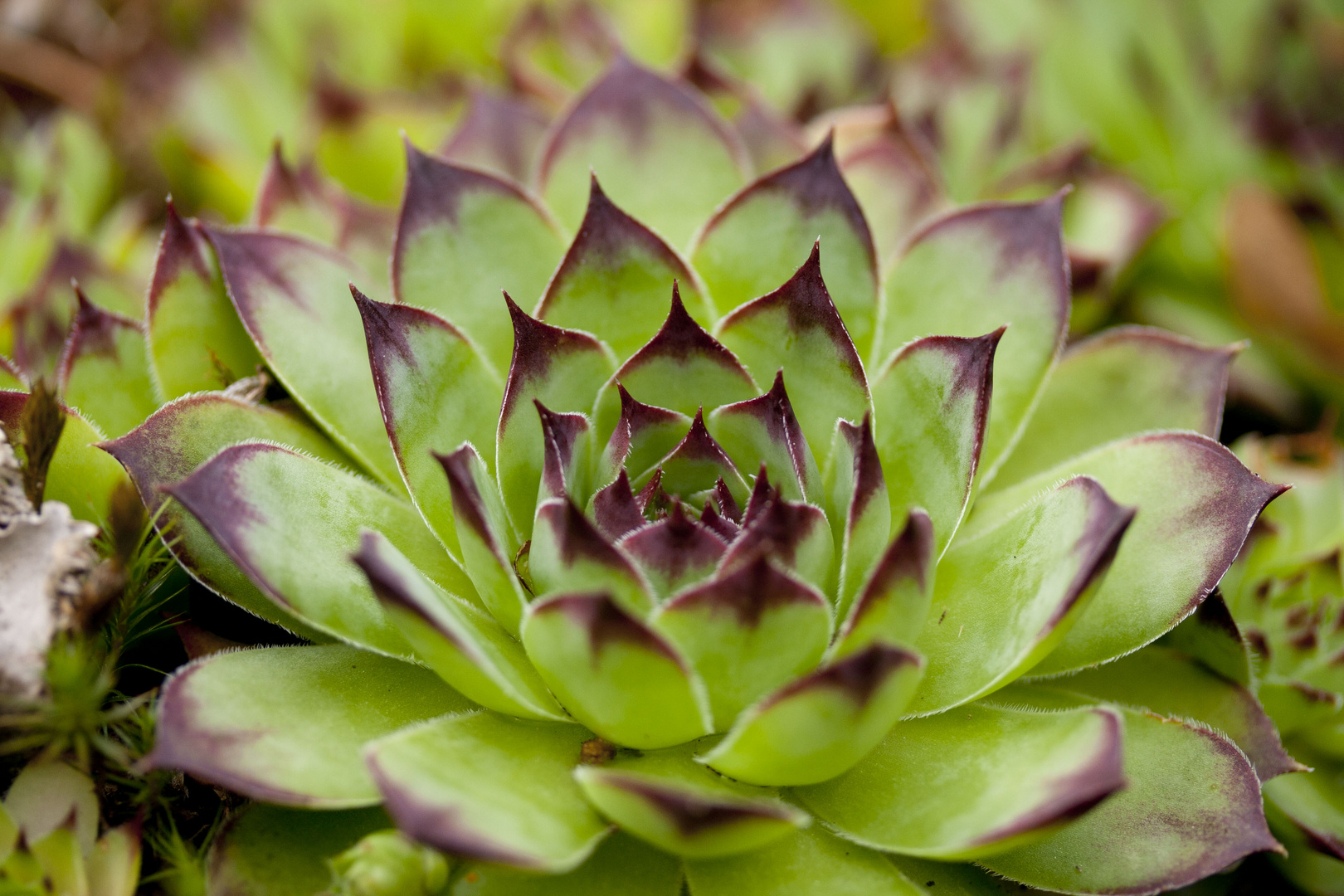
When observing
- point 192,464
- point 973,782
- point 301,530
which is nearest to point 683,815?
point 973,782

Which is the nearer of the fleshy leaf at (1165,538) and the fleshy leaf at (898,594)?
the fleshy leaf at (898,594)

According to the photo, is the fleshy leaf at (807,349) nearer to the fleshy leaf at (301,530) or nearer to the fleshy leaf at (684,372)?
the fleshy leaf at (684,372)

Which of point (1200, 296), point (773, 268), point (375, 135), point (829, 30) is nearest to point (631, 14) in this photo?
point (829, 30)

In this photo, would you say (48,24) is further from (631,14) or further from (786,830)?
(786,830)

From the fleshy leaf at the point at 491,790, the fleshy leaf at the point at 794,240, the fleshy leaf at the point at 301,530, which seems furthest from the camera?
the fleshy leaf at the point at 794,240

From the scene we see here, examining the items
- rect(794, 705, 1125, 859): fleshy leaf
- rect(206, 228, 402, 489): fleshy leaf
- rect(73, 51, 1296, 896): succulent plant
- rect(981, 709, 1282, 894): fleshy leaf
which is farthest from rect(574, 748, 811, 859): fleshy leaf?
rect(206, 228, 402, 489): fleshy leaf

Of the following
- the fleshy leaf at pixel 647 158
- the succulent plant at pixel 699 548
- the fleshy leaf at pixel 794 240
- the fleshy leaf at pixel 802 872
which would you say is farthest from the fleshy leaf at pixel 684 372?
the fleshy leaf at pixel 802 872
